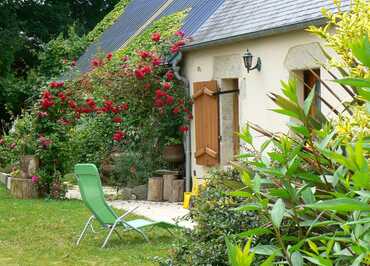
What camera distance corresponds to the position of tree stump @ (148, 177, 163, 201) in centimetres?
1266

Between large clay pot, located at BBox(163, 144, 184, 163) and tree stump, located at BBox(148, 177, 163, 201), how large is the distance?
0.96m

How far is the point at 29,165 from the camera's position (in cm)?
1319

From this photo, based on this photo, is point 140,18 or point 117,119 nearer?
point 117,119

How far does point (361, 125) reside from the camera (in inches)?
91.5

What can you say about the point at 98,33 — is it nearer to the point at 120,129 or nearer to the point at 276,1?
the point at 120,129

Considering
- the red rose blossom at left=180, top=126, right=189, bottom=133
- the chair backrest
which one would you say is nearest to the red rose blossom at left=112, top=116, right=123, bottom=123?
the red rose blossom at left=180, top=126, right=189, bottom=133

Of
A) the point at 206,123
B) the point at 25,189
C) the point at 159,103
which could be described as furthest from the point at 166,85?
the point at 25,189

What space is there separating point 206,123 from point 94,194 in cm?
483

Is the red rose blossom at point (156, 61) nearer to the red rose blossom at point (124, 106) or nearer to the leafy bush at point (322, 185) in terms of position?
the red rose blossom at point (124, 106)

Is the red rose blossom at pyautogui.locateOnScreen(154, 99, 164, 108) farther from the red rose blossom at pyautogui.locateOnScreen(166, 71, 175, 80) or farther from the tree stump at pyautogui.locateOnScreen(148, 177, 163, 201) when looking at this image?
the tree stump at pyautogui.locateOnScreen(148, 177, 163, 201)

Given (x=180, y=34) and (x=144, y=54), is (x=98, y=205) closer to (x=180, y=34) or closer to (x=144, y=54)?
(x=144, y=54)

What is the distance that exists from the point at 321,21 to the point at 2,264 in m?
4.84

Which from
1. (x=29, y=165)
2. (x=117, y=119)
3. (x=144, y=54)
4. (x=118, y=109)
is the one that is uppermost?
(x=144, y=54)

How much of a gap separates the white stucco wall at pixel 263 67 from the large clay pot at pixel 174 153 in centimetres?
80
